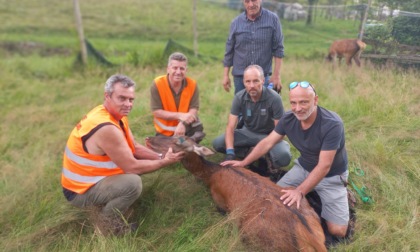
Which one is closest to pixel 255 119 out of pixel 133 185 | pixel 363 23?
pixel 133 185

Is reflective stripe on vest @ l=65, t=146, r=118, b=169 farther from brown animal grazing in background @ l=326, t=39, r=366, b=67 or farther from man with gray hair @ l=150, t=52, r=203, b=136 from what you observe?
brown animal grazing in background @ l=326, t=39, r=366, b=67

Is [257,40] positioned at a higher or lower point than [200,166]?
higher

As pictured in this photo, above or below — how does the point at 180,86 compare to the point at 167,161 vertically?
above

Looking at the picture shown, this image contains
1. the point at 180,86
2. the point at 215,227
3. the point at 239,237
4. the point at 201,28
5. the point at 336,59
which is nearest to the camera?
the point at 239,237

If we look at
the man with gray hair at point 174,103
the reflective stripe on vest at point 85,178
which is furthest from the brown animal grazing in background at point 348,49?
the reflective stripe on vest at point 85,178

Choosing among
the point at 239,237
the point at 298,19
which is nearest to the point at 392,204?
the point at 239,237

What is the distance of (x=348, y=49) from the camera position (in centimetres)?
770

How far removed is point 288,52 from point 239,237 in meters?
8.11

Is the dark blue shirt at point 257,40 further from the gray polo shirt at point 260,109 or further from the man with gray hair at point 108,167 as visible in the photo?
the man with gray hair at point 108,167

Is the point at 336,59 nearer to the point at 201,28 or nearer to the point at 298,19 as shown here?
the point at 298,19

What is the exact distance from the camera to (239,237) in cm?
308

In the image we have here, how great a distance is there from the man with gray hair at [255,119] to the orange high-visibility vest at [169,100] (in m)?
0.69

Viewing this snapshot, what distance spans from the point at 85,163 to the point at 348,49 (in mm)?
6486

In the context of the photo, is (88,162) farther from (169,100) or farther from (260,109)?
(260,109)
